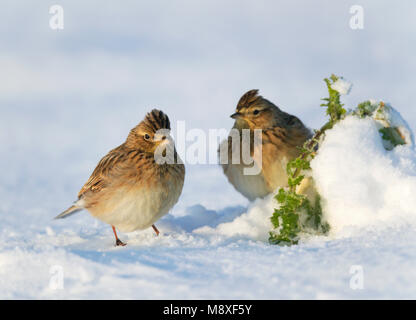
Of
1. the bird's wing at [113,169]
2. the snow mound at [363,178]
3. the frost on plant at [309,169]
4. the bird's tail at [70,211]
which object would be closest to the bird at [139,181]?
the bird's wing at [113,169]

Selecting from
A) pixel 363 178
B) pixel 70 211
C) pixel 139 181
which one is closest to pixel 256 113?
pixel 139 181

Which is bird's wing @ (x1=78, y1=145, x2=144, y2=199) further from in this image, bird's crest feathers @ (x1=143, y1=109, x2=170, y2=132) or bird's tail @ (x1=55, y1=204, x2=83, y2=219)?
bird's crest feathers @ (x1=143, y1=109, x2=170, y2=132)

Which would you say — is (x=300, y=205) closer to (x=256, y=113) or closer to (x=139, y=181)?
(x=139, y=181)

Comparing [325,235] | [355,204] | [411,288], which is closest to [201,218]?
[325,235]

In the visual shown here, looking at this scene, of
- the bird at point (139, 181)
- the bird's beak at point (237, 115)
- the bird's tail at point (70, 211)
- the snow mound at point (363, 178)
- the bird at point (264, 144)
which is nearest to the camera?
the snow mound at point (363, 178)

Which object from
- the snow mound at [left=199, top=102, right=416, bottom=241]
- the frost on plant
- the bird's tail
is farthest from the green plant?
the bird's tail

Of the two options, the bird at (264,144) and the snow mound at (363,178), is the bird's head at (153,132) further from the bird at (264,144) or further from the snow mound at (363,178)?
the snow mound at (363,178)

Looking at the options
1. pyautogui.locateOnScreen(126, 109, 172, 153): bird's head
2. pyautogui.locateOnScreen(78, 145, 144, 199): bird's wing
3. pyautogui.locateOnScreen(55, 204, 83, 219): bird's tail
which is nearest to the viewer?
pyautogui.locateOnScreen(78, 145, 144, 199): bird's wing
